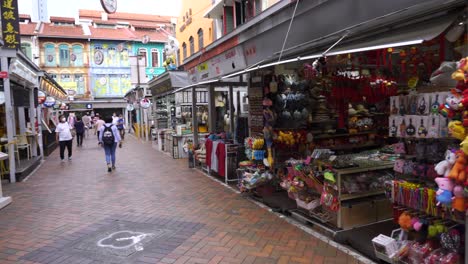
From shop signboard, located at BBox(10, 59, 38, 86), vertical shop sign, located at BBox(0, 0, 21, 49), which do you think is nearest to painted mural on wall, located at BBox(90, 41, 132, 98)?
shop signboard, located at BBox(10, 59, 38, 86)

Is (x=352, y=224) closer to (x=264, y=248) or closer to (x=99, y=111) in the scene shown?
(x=264, y=248)

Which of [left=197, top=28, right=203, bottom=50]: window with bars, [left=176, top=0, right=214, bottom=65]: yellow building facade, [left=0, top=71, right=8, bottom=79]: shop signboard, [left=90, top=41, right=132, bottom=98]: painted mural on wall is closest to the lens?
[left=0, top=71, right=8, bottom=79]: shop signboard

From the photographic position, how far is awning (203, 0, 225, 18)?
13.9m

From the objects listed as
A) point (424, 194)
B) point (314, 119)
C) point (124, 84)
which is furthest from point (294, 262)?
point (124, 84)

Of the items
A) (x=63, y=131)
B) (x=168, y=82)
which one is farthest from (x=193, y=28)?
(x=63, y=131)

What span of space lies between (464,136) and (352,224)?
2346 millimetres

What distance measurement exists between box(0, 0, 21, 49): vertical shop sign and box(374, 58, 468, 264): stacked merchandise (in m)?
9.45

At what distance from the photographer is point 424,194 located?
3.40m

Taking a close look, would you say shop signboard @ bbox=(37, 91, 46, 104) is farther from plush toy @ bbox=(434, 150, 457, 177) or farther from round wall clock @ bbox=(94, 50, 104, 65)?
round wall clock @ bbox=(94, 50, 104, 65)

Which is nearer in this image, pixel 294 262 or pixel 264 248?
pixel 294 262

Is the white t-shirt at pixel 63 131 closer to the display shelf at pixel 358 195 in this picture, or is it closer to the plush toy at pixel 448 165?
the display shelf at pixel 358 195

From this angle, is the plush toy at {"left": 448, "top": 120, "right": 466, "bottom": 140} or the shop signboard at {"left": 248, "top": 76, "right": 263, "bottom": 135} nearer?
the plush toy at {"left": 448, "top": 120, "right": 466, "bottom": 140}

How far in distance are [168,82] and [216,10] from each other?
12.0ft

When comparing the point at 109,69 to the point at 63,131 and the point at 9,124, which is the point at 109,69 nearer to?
the point at 63,131
